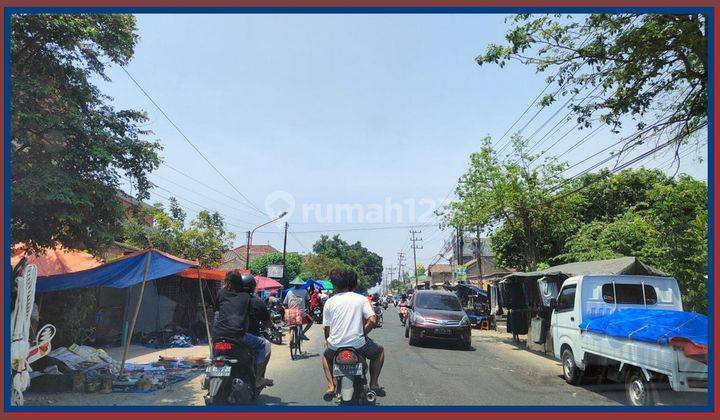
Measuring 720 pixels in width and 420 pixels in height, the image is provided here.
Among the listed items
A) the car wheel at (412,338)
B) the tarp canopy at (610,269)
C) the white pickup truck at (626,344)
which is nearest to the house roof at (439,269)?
the car wheel at (412,338)

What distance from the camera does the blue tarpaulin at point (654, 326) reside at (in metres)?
5.96

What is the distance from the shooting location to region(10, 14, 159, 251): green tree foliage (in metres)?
7.07

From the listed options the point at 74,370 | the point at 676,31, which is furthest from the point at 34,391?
the point at 676,31

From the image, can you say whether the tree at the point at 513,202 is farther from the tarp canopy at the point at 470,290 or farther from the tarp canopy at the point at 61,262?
the tarp canopy at the point at 61,262

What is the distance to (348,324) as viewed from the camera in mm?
5500

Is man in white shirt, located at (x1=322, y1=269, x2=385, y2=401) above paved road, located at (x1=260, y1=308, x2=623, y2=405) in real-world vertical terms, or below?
above

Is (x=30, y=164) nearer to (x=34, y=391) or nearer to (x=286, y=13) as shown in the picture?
(x=34, y=391)

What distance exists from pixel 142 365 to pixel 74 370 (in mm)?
2503

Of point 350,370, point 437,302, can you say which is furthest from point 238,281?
point 437,302

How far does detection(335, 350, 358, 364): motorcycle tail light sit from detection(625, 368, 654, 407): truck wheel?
3876 millimetres

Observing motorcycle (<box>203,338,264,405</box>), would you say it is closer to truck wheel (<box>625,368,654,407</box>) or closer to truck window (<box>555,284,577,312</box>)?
truck wheel (<box>625,368,654,407</box>)

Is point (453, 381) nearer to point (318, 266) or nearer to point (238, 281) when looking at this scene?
point (238, 281)

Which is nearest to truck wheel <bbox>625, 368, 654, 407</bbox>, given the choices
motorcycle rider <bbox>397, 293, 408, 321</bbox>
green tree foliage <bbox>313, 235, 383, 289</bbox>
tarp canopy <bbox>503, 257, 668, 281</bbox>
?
tarp canopy <bbox>503, 257, 668, 281</bbox>

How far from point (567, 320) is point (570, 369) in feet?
2.89
